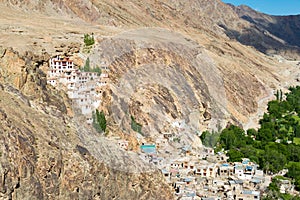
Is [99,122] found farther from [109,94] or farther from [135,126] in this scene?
[109,94]

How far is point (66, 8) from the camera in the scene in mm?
68750

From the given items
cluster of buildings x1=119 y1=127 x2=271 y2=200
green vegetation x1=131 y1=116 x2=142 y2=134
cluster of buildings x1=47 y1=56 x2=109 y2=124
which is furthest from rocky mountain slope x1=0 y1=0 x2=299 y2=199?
cluster of buildings x1=119 y1=127 x2=271 y2=200

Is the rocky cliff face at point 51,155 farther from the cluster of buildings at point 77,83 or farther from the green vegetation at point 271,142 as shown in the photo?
the green vegetation at point 271,142

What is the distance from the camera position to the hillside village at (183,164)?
102 feet

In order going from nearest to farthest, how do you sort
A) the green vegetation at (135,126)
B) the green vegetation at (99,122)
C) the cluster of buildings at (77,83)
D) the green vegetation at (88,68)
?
the green vegetation at (99,122) → the cluster of buildings at (77,83) → the green vegetation at (135,126) → the green vegetation at (88,68)

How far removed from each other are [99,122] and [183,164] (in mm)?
8341

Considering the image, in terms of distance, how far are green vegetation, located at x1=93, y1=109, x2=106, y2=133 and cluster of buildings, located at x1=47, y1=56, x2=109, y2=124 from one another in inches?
15.6

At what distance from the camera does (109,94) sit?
1490 inches

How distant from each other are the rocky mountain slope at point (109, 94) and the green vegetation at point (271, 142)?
109 inches

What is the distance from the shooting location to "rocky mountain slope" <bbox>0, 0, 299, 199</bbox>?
21.1 meters

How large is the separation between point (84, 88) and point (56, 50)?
7.29m

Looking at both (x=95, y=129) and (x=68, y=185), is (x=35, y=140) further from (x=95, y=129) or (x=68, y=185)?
(x=95, y=129)

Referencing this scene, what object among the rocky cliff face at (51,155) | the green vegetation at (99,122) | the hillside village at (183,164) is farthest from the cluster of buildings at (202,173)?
the rocky cliff face at (51,155)

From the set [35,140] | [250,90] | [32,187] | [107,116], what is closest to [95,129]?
[107,116]
